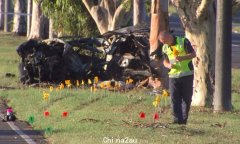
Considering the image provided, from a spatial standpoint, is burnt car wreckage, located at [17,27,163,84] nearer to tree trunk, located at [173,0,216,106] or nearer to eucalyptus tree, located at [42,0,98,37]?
eucalyptus tree, located at [42,0,98,37]

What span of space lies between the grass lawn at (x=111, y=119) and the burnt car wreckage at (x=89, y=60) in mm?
729

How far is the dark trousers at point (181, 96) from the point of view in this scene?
43.9 feet

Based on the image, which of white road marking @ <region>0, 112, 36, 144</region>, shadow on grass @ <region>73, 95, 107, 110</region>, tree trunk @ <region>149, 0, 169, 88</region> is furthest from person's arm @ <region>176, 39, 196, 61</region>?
tree trunk @ <region>149, 0, 169, 88</region>

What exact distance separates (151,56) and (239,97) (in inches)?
101

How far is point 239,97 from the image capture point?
19.2 m

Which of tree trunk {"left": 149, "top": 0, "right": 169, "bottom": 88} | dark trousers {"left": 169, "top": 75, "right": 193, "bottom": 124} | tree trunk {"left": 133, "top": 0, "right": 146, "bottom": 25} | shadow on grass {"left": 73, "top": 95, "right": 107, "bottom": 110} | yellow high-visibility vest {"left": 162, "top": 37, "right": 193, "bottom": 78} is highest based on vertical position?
tree trunk {"left": 133, "top": 0, "right": 146, "bottom": 25}

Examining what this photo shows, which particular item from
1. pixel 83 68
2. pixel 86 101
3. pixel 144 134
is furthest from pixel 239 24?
pixel 144 134

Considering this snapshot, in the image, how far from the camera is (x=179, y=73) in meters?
13.4

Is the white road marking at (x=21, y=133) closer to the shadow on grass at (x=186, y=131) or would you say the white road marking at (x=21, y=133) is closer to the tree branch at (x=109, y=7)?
the shadow on grass at (x=186, y=131)

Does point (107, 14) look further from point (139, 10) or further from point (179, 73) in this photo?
point (179, 73)

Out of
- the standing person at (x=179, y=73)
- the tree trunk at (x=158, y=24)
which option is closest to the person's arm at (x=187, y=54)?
the standing person at (x=179, y=73)

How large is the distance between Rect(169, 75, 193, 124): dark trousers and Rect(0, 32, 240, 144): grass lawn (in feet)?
0.60

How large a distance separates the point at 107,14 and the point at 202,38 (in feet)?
36.6

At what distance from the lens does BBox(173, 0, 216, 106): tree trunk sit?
16484 millimetres
